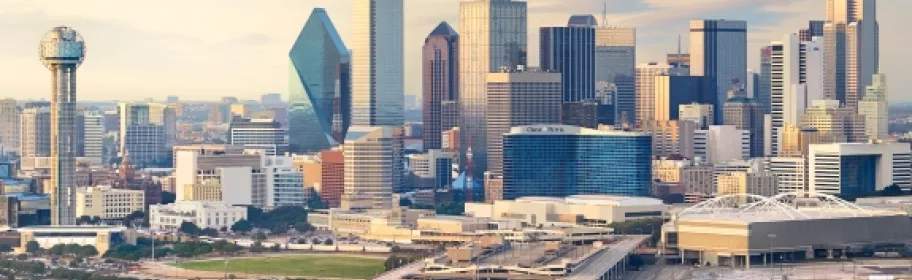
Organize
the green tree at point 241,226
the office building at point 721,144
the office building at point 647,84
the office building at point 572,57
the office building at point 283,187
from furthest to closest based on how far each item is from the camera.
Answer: the office building at point 647,84
the office building at point 572,57
the office building at point 721,144
the office building at point 283,187
the green tree at point 241,226

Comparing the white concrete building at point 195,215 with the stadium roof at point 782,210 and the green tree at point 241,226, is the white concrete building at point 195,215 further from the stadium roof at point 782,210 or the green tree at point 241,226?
the stadium roof at point 782,210

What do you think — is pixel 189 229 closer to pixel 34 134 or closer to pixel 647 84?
pixel 34 134

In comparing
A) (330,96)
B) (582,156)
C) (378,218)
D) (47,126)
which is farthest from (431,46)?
(378,218)

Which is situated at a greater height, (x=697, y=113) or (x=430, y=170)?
(x=697, y=113)

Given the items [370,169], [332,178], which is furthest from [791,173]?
[332,178]

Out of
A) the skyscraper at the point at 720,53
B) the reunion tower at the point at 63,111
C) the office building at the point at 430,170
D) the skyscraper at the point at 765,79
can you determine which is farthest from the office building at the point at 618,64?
the reunion tower at the point at 63,111

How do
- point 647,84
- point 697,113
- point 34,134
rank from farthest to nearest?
1. point 647,84
2. point 697,113
3. point 34,134
